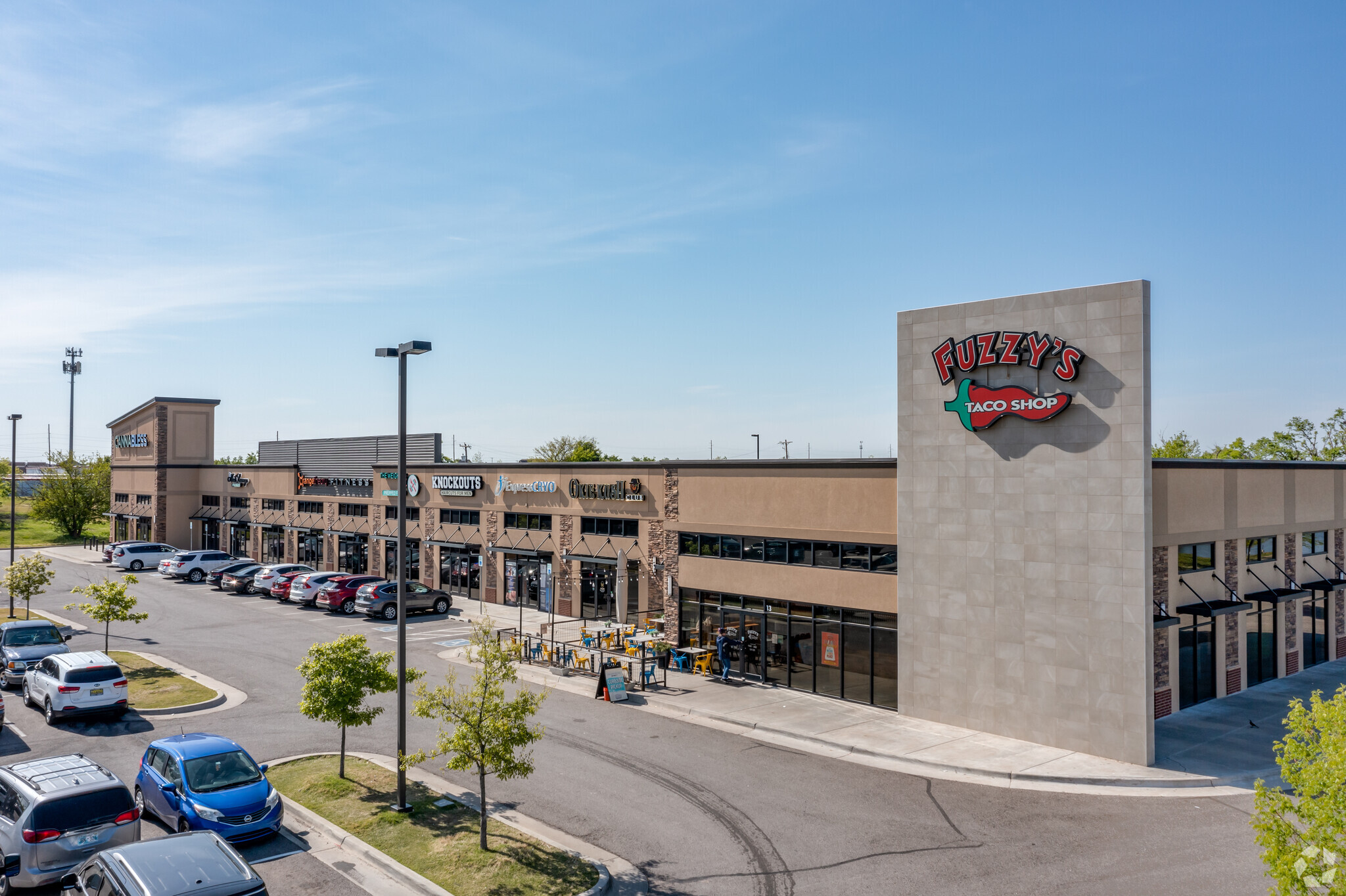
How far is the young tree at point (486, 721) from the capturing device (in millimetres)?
15180

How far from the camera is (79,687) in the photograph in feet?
75.3

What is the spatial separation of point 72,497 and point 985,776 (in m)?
86.0

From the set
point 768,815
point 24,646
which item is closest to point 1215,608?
point 768,815

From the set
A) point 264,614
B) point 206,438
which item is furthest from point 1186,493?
point 206,438

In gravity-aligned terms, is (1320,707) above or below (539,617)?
above

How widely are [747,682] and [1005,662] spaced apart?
859 cm

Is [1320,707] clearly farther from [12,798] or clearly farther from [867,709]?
[12,798]

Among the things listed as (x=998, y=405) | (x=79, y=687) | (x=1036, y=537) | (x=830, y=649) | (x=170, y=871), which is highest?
(x=998, y=405)

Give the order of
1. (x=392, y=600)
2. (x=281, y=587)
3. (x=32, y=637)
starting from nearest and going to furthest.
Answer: (x=32, y=637), (x=392, y=600), (x=281, y=587)

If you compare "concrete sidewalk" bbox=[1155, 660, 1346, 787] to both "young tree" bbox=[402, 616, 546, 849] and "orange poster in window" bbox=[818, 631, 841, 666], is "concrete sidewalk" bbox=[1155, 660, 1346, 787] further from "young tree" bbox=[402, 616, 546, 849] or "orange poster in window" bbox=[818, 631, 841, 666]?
"young tree" bbox=[402, 616, 546, 849]

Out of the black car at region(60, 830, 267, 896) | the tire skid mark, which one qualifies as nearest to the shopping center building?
the tire skid mark

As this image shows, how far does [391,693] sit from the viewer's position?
27.8m

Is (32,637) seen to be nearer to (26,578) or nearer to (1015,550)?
(26,578)

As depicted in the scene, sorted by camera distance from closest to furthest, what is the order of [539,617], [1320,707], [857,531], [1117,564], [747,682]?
[1320,707], [1117,564], [857,531], [747,682], [539,617]
